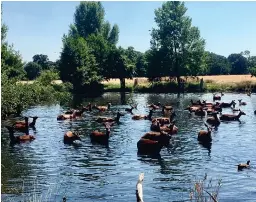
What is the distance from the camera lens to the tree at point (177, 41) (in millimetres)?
102250

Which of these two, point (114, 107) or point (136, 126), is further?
point (114, 107)

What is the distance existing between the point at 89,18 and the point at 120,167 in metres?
128

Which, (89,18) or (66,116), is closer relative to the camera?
(66,116)

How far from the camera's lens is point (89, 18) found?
14738 centimetres

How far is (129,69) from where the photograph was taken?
10400cm

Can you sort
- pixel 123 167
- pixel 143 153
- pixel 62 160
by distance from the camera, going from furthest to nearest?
1. pixel 143 153
2. pixel 62 160
3. pixel 123 167

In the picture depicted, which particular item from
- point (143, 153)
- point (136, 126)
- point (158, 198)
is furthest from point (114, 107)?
point (158, 198)

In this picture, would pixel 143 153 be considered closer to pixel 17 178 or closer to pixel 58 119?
pixel 17 178

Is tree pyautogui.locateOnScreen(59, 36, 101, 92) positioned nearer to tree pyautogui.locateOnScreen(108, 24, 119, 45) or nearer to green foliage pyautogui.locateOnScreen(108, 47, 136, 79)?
green foliage pyautogui.locateOnScreen(108, 47, 136, 79)

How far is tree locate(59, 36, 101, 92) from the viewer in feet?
327

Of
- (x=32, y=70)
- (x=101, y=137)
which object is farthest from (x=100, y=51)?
(x=101, y=137)

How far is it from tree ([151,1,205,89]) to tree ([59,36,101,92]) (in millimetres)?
17101

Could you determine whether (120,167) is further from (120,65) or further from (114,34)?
(114,34)

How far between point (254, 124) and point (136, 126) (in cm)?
1275
